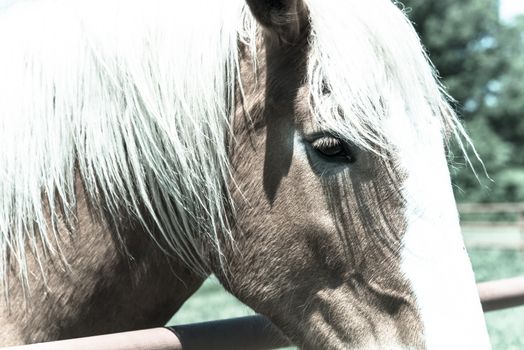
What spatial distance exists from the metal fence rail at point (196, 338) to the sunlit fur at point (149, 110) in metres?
0.21

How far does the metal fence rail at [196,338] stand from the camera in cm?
148

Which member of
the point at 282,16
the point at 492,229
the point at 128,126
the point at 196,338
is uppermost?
the point at 282,16

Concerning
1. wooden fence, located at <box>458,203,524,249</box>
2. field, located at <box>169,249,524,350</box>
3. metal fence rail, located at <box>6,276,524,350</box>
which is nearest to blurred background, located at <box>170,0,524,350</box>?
wooden fence, located at <box>458,203,524,249</box>

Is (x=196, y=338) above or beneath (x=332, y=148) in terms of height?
beneath

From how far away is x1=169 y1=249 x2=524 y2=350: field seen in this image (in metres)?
3.36

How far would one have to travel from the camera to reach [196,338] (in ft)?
5.52

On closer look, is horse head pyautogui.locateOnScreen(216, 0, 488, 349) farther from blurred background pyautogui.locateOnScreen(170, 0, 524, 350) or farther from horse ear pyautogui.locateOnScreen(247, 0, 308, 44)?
blurred background pyautogui.locateOnScreen(170, 0, 524, 350)

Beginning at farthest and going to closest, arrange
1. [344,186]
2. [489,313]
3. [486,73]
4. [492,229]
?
[486,73] < [492,229] < [489,313] < [344,186]

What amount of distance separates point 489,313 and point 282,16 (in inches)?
135

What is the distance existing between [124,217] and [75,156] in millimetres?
194

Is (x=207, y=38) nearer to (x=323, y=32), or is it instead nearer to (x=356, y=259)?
(x=323, y=32)

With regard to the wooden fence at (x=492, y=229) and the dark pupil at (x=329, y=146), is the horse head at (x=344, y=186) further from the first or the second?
the wooden fence at (x=492, y=229)

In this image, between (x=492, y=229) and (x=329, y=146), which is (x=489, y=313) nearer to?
(x=329, y=146)

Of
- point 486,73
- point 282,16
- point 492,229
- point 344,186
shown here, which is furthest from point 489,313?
point 486,73
